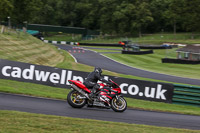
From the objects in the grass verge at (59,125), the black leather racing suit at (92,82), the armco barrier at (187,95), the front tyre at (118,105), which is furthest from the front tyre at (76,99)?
the armco barrier at (187,95)

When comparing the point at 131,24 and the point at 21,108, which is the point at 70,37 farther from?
the point at 21,108

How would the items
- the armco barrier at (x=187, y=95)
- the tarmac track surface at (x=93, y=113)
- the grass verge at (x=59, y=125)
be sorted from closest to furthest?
the grass verge at (x=59, y=125), the tarmac track surface at (x=93, y=113), the armco barrier at (x=187, y=95)

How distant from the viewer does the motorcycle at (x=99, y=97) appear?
11.9 m

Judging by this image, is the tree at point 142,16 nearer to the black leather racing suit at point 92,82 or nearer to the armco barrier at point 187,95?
the armco barrier at point 187,95

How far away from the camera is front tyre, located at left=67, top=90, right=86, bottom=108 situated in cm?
1184

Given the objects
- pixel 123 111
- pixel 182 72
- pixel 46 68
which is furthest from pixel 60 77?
pixel 182 72

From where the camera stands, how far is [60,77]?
17.3m

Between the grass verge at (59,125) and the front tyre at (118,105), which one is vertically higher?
the front tyre at (118,105)

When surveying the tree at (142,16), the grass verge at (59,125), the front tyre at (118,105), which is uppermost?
the tree at (142,16)

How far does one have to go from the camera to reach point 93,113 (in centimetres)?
1128

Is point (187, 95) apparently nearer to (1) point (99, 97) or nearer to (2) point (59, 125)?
(1) point (99, 97)

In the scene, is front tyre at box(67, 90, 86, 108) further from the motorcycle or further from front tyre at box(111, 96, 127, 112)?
front tyre at box(111, 96, 127, 112)

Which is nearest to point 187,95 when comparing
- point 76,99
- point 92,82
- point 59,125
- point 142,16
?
point 92,82

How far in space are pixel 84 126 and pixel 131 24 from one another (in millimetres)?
82640
